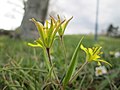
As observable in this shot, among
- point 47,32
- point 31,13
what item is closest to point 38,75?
point 47,32

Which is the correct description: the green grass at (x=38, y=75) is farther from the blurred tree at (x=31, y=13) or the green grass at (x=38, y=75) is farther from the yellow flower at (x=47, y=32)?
the blurred tree at (x=31, y=13)

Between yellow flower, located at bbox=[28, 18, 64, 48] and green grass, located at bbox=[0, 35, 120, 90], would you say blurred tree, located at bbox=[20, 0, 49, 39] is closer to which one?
green grass, located at bbox=[0, 35, 120, 90]

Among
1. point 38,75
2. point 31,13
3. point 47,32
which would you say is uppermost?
point 31,13

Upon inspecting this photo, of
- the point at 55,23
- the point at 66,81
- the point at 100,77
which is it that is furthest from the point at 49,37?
the point at 100,77

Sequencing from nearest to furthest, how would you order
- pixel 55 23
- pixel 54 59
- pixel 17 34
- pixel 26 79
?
pixel 55 23 < pixel 26 79 < pixel 54 59 < pixel 17 34

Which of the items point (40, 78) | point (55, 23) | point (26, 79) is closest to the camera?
point (55, 23)

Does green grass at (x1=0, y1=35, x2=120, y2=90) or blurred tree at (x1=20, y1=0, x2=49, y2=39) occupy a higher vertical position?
blurred tree at (x1=20, y1=0, x2=49, y2=39)

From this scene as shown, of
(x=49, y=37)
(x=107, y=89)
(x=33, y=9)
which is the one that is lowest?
(x=107, y=89)

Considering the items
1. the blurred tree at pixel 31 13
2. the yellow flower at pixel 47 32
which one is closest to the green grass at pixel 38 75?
the yellow flower at pixel 47 32

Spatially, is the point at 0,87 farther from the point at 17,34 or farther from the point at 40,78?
the point at 17,34

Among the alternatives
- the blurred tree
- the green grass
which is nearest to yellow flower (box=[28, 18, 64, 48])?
the green grass

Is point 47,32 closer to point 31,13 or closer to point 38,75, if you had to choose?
point 38,75
